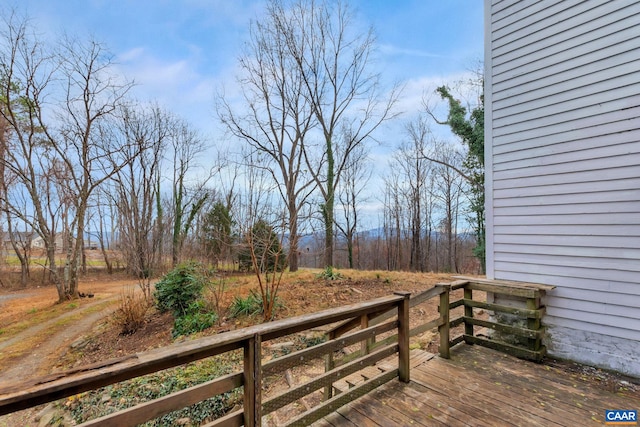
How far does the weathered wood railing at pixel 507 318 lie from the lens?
116 inches

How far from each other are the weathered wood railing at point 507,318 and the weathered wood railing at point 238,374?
1.03 meters

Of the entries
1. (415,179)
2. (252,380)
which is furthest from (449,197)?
(252,380)

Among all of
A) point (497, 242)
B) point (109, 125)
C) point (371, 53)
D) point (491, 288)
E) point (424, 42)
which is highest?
point (371, 53)

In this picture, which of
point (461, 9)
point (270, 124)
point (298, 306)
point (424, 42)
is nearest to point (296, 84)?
point (270, 124)

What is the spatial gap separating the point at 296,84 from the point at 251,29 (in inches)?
102

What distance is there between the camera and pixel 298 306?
19.2 ft

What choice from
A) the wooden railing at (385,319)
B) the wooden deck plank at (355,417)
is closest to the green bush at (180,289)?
the wooden railing at (385,319)

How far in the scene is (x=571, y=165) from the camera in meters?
2.92

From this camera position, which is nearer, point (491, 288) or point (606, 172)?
point (606, 172)

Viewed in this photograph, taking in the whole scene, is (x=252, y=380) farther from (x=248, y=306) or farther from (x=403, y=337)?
(x=248, y=306)

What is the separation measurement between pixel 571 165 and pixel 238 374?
3.71m

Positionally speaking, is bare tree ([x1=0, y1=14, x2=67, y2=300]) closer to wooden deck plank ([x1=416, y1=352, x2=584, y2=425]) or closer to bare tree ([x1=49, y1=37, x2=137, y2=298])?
bare tree ([x1=49, y1=37, x2=137, y2=298])

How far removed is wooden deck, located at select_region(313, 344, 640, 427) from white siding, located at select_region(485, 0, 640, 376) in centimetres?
64

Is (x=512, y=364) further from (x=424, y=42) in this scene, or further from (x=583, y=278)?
(x=424, y=42)
